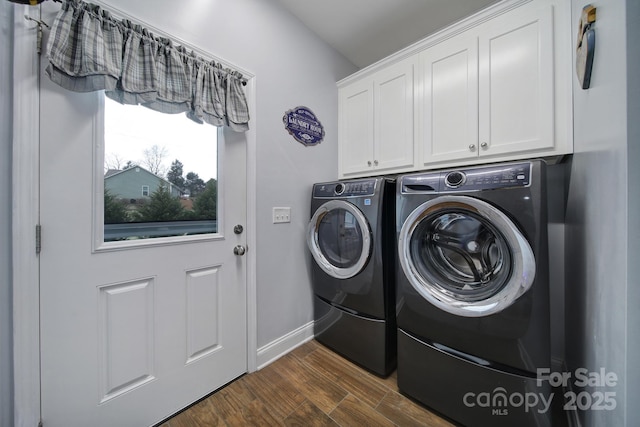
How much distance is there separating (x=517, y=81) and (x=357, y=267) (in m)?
1.41

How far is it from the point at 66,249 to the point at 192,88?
37.4 inches

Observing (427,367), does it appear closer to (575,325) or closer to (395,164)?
(575,325)

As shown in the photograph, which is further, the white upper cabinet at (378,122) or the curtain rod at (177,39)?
the white upper cabinet at (378,122)

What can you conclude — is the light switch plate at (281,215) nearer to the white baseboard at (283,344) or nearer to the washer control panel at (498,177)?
the white baseboard at (283,344)

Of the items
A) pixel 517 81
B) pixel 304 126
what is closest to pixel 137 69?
pixel 304 126

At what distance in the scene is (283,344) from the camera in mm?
1682

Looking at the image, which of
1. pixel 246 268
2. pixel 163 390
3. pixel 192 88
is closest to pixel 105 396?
pixel 163 390

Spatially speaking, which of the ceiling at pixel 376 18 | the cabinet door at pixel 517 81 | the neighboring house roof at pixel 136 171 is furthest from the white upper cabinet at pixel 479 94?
the neighboring house roof at pixel 136 171

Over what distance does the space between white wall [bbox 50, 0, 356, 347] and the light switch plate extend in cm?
4

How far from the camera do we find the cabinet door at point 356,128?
1883 mm

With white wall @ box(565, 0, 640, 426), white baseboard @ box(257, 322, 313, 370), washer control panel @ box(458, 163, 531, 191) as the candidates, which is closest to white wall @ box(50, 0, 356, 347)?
white baseboard @ box(257, 322, 313, 370)

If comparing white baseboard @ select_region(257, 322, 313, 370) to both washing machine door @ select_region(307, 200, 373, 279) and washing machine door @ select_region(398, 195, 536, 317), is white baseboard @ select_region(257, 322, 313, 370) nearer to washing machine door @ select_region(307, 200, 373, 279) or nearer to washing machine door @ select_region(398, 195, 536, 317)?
washing machine door @ select_region(307, 200, 373, 279)

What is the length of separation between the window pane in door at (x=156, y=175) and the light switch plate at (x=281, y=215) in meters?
0.41

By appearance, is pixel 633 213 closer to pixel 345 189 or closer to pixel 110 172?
pixel 345 189
